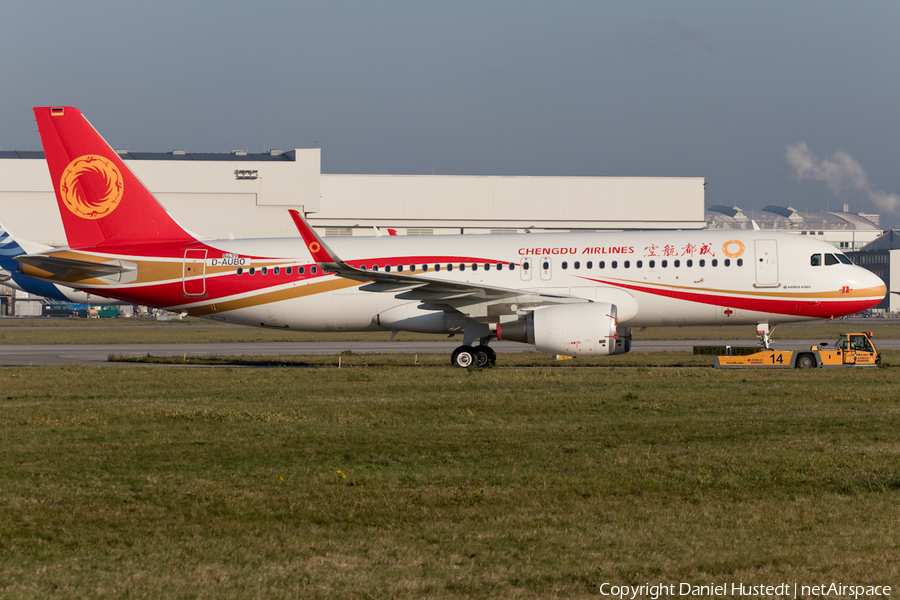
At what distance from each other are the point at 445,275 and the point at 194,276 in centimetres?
862

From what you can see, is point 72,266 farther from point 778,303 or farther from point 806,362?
point 806,362

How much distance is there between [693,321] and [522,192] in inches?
2951

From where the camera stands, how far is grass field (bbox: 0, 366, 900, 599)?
23.0 ft

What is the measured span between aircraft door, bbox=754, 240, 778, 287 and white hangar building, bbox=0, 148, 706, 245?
71209 mm

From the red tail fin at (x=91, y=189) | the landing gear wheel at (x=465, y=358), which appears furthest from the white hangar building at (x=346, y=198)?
the landing gear wheel at (x=465, y=358)

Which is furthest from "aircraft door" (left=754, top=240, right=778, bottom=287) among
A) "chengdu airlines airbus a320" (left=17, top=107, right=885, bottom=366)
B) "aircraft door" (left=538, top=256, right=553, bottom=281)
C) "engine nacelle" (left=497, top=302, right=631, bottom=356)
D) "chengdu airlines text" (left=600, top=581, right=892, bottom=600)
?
"chengdu airlines text" (left=600, top=581, right=892, bottom=600)

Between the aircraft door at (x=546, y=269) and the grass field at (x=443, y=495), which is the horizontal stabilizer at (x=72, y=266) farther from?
the aircraft door at (x=546, y=269)

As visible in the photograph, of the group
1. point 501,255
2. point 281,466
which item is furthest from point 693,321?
point 281,466

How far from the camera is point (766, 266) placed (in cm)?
2784

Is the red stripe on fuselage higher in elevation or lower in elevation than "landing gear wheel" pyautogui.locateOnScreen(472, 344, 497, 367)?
higher

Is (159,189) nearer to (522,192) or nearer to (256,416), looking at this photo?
(522,192)

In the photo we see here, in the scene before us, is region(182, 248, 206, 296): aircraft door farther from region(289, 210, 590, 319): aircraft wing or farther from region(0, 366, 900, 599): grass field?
region(0, 366, 900, 599): grass field

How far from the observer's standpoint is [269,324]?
3091 centimetres

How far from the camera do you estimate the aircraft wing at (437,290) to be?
26.8 metres
